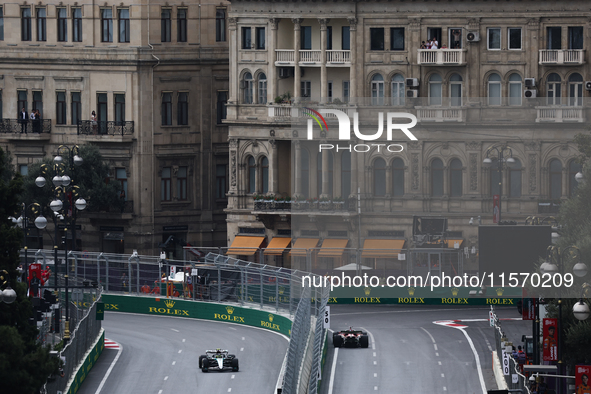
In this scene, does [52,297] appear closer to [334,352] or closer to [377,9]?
[334,352]

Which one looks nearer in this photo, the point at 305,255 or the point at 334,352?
the point at 334,352

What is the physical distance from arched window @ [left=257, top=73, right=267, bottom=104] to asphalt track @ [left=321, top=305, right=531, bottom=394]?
17.6 m

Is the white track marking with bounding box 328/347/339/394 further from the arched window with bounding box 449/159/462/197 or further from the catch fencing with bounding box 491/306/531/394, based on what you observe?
Result: the arched window with bounding box 449/159/462/197

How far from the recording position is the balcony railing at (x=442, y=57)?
302ft

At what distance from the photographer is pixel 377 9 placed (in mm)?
94438

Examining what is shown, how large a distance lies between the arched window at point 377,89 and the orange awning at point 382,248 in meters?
11.2

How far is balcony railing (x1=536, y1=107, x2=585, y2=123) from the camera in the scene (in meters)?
88.1

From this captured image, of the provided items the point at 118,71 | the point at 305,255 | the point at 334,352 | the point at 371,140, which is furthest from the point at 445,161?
the point at 118,71

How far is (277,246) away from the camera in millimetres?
94938

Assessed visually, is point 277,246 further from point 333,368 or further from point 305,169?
point 333,368

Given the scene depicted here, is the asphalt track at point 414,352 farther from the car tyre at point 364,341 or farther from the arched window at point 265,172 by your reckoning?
the arched window at point 265,172

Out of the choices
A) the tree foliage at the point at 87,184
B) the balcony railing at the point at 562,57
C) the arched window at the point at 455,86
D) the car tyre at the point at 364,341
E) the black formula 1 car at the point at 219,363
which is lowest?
the black formula 1 car at the point at 219,363

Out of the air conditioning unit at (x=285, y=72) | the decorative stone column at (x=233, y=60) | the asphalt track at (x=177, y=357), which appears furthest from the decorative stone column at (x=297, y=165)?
the asphalt track at (x=177, y=357)

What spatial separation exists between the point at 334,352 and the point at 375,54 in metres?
27.4
